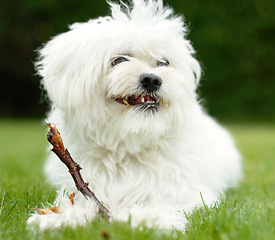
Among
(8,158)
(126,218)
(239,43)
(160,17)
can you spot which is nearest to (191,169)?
(126,218)

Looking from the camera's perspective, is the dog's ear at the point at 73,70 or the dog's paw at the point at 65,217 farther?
the dog's ear at the point at 73,70

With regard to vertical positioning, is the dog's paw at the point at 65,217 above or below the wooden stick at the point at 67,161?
below

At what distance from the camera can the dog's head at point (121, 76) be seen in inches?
100.0

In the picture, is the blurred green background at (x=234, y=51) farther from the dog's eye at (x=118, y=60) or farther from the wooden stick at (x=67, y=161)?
the wooden stick at (x=67, y=161)

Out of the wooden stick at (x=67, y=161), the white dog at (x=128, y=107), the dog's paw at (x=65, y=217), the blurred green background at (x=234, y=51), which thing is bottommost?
the dog's paw at (x=65, y=217)

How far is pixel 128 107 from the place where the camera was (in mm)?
2561

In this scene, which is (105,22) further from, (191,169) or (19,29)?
(19,29)

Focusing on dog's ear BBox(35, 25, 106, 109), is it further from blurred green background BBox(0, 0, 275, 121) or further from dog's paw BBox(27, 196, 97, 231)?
blurred green background BBox(0, 0, 275, 121)

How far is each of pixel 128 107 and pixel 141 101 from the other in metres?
0.11

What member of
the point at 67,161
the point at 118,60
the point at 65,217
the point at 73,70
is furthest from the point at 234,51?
the point at 65,217

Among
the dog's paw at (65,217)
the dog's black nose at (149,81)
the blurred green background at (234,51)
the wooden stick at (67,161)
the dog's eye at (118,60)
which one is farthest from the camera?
the blurred green background at (234,51)

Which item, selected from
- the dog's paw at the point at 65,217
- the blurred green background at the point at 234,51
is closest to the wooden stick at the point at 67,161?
the dog's paw at the point at 65,217

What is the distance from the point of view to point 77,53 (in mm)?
2664

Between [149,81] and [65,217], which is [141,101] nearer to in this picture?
[149,81]
